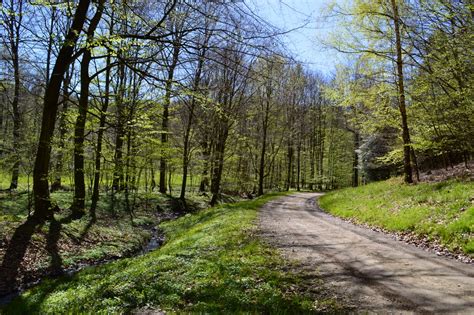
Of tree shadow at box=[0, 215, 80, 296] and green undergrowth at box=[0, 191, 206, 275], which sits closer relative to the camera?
tree shadow at box=[0, 215, 80, 296]

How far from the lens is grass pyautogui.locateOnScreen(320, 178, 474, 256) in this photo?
8.43 meters

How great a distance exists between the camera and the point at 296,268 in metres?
7.25

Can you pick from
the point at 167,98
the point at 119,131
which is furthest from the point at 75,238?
the point at 167,98

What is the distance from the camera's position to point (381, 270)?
273 inches

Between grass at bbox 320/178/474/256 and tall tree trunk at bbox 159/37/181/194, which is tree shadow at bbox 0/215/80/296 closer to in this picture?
tall tree trunk at bbox 159/37/181/194

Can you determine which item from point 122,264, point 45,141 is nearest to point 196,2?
point 122,264

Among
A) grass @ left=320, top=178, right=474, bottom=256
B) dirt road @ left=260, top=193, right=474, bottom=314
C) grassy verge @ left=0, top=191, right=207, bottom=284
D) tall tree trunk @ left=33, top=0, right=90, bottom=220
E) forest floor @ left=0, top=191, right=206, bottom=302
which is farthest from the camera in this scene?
tall tree trunk @ left=33, top=0, right=90, bottom=220

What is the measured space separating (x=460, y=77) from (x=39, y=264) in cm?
1565

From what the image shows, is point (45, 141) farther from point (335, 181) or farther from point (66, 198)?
point (335, 181)

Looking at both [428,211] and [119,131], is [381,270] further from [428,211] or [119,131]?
[119,131]

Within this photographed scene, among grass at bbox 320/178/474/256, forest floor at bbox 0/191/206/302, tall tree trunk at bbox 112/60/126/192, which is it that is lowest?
forest floor at bbox 0/191/206/302

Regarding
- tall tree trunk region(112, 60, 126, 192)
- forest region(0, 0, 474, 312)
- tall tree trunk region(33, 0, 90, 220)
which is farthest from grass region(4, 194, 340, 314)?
tall tree trunk region(33, 0, 90, 220)

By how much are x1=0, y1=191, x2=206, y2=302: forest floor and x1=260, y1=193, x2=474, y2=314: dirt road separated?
5.58m

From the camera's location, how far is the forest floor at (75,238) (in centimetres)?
984
